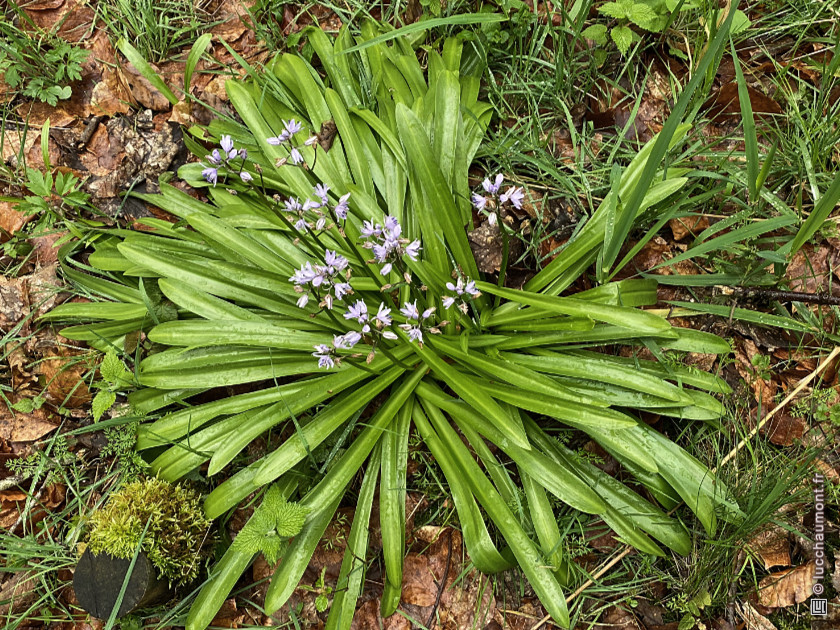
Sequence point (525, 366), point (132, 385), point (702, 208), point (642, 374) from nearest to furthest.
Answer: point (642, 374), point (525, 366), point (132, 385), point (702, 208)

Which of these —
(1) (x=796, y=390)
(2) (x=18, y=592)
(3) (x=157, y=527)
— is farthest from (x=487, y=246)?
(2) (x=18, y=592)

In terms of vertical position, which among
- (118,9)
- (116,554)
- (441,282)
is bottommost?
(116,554)

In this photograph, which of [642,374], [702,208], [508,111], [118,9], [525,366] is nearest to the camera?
[642,374]

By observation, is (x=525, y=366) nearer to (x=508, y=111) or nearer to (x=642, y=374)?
(x=642, y=374)

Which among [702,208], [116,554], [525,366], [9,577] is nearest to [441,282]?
[525,366]

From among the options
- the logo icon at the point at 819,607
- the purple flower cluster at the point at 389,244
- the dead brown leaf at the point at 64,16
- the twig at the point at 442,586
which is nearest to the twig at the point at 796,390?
the logo icon at the point at 819,607

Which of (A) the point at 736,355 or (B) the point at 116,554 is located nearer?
(B) the point at 116,554

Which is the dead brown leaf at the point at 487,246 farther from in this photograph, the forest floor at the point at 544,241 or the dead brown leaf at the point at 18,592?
the dead brown leaf at the point at 18,592
